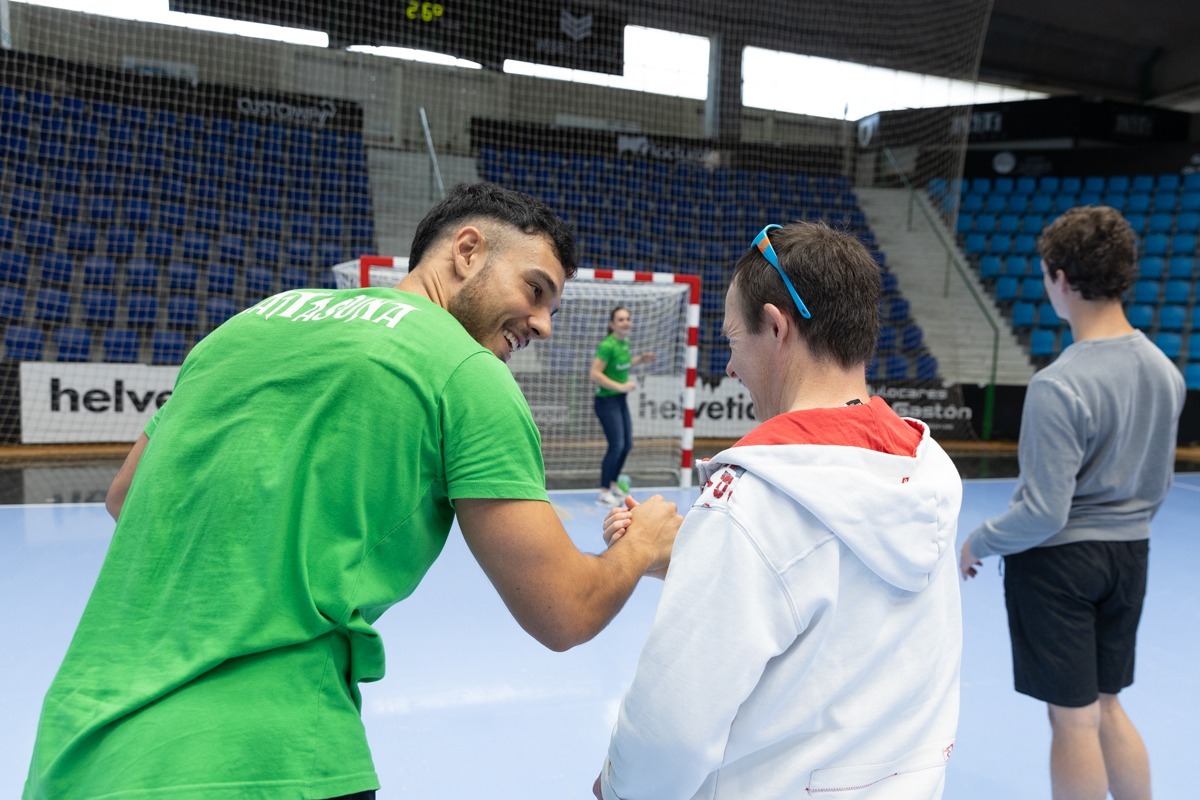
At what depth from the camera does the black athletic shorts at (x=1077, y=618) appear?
6.57ft

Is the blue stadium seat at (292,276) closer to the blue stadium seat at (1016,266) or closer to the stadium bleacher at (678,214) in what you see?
the stadium bleacher at (678,214)

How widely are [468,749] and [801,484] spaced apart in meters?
2.31

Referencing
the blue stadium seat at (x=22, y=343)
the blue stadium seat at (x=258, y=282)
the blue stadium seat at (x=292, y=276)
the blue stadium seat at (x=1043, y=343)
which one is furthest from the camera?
the blue stadium seat at (x=1043, y=343)

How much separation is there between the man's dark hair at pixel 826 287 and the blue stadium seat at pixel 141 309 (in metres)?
10.8

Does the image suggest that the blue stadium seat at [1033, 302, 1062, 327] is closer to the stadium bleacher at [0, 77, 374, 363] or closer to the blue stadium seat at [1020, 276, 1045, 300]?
the blue stadium seat at [1020, 276, 1045, 300]

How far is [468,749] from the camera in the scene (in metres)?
2.87

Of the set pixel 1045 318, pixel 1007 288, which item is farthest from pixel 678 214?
pixel 1045 318

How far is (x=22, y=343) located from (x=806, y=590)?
10.9 metres

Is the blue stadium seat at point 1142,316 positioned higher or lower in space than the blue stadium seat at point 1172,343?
higher

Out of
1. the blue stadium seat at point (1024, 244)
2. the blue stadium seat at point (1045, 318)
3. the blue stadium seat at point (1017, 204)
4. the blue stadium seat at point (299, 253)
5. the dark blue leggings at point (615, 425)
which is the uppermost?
→ the blue stadium seat at point (1017, 204)

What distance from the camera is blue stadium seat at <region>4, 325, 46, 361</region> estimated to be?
9320 mm

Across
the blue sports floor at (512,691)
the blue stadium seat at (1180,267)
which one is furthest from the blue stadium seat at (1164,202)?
the blue sports floor at (512,691)

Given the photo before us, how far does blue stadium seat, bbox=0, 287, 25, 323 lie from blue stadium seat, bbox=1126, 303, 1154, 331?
52.5 feet

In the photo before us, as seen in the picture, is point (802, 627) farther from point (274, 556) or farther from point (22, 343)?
point (22, 343)
